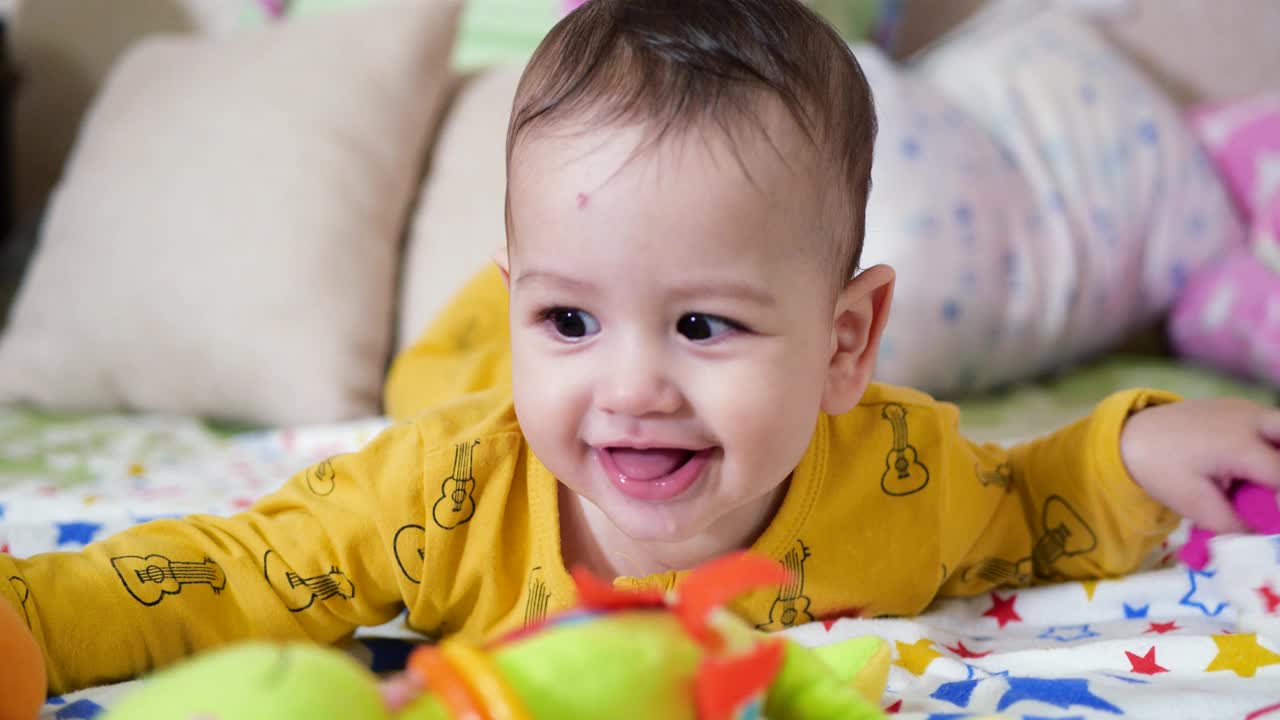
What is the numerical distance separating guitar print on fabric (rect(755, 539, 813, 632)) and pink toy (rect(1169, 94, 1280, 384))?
105 cm

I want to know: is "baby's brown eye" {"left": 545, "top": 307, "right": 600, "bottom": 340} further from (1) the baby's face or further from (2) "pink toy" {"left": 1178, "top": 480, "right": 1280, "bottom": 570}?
(2) "pink toy" {"left": 1178, "top": 480, "right": 1280, "bottom": 570}

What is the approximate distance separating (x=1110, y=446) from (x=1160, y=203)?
0.94m

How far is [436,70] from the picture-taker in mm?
1797

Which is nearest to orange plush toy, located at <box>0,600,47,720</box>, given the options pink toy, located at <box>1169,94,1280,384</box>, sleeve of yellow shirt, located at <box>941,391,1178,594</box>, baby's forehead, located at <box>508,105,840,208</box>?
baby's forehead, located at <box>508,105,840,208</box>

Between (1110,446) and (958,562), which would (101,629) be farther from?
(1110,446)

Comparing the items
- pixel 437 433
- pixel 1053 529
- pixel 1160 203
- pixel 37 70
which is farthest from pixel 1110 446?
pixel 37 70

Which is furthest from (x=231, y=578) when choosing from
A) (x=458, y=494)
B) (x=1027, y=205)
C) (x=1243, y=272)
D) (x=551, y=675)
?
(x=1243, y=272)

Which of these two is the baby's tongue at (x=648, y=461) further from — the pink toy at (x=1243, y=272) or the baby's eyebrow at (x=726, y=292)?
the pink toy at (x=1243, y=272)

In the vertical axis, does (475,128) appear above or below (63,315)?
above

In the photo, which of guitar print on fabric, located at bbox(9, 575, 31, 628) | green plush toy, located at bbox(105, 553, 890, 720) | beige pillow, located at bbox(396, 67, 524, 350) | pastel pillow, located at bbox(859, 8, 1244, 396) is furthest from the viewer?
beige pillow, located at bbox(396, 67, 524, 350)

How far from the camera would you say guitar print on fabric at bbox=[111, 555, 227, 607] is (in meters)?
A: 0.80

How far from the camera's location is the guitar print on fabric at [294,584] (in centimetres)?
84

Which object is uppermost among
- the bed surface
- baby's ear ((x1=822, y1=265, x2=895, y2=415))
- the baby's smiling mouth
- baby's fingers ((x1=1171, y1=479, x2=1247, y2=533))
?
baby's ear ((x1=822, y1=265, x2=895, y2=415))

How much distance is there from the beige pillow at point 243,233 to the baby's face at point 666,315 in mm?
854
